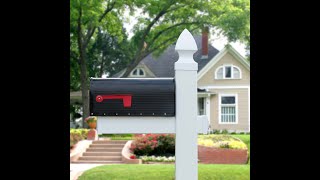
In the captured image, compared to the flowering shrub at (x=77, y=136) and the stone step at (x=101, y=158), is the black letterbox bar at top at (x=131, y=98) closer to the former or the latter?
the stone step at (x=101, y=158)

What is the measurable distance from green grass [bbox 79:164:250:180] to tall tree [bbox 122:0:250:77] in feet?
45.9

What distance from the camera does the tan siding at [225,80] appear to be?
2490cm

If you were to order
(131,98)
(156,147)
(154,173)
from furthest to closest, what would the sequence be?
(156,147)
(154,173)
(131,98)

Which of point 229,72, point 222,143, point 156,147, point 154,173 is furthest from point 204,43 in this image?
point 154,173

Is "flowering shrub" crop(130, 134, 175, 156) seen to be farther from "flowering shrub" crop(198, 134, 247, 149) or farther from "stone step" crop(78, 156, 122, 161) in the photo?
"flowering shrub" crop(198, 134, 247, 149)

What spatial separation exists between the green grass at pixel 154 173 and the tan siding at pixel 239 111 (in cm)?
1471

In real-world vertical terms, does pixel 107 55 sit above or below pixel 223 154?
above

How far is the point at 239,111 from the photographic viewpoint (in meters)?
24.8

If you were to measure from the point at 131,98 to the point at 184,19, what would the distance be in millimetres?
21140

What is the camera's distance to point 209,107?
24.9 m

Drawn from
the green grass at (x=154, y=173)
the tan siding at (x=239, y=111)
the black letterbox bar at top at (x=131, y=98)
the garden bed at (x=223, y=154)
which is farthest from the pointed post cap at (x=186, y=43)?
the tan siding at (x=239, y=111)

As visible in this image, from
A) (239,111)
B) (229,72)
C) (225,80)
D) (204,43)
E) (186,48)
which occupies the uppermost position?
(204,43)

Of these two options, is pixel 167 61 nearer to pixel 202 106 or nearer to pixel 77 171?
pixel 202 106

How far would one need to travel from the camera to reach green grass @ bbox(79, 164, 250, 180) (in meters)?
8.77
